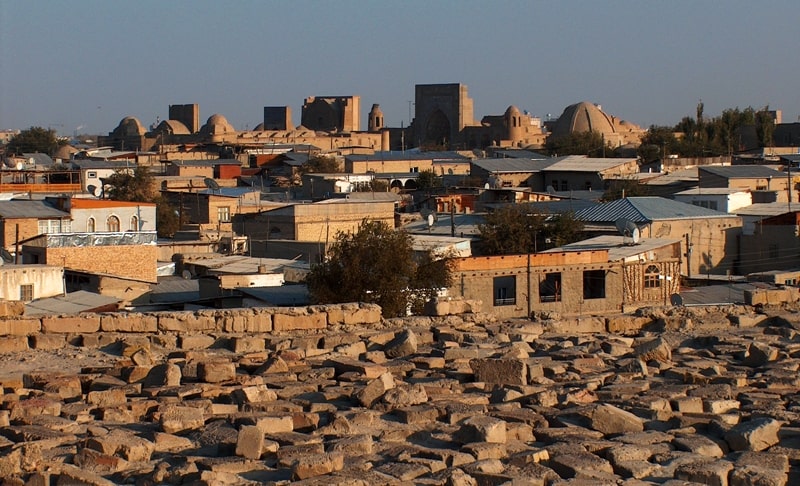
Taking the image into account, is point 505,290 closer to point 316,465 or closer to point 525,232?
point 525,232

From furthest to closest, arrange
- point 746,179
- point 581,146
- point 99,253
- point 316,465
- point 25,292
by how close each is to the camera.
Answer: point 581,146, point 746,179, point 99,253, point 25,292, point 316,465

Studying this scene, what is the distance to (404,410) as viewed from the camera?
659cm

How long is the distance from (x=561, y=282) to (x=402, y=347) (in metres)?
9.59

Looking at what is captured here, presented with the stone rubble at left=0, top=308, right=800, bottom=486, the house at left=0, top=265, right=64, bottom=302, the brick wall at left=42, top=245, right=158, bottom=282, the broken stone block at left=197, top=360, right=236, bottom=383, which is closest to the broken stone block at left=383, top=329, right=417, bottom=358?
the stone rubble at left=0, top=308, right=800, bottom=486

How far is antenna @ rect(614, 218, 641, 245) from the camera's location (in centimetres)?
2039

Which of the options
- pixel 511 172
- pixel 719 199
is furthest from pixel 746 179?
pixel 511 172

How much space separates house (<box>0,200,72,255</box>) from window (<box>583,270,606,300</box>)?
29.2 feet

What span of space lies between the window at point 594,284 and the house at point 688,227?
5456mm

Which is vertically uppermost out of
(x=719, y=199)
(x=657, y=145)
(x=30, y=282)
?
(x=657, y=145)

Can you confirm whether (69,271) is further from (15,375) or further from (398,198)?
(398,198)

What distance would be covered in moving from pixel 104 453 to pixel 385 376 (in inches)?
67.8

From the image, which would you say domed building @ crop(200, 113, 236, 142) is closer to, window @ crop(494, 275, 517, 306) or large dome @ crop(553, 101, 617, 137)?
large dome @ crop(553, 101, 617, 137)

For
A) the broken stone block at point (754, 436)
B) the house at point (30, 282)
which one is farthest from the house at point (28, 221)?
the broken stone block at point (754, 436)

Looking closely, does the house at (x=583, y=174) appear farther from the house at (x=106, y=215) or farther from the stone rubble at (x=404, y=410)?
the stone rubble at (x=404, y=410)
